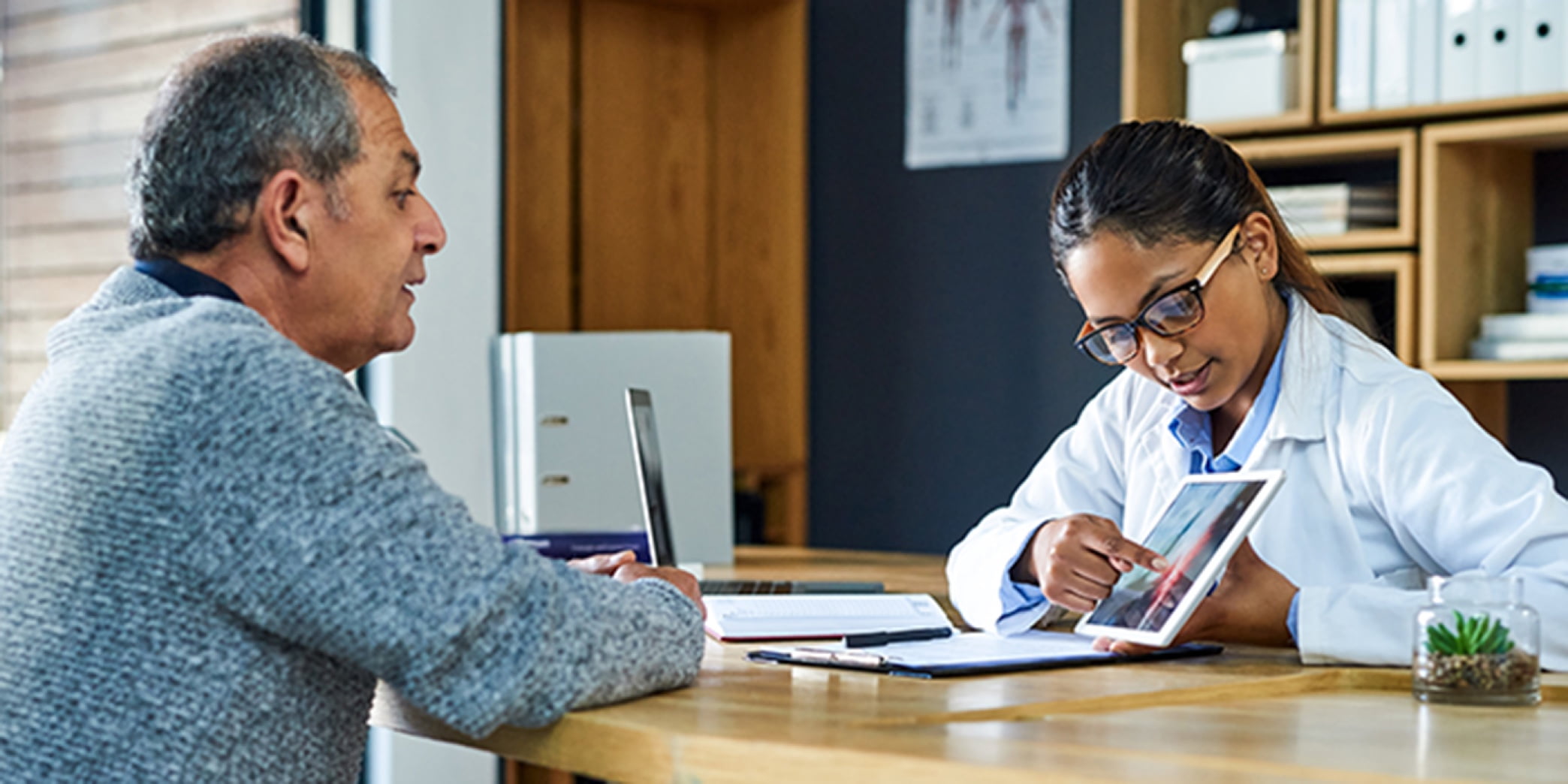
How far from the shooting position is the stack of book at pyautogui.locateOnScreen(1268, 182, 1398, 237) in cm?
312

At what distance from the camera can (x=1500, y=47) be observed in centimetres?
294

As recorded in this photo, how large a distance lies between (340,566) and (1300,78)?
2.49 metres

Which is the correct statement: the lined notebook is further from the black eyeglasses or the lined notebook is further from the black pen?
the black eyeglasses

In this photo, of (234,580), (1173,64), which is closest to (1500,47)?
(1173,64)

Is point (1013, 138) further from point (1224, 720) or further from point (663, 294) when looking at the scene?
point (1224, 720)

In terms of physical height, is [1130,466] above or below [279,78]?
below

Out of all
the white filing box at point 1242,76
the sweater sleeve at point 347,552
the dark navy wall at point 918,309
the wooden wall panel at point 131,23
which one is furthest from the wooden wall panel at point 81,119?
the sweater sleeve at point 347,552

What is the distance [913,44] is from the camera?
4.13m

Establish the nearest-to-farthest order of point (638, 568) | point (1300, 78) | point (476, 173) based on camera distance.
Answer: point (638, 568), point (1300, 78), point (476, 173)

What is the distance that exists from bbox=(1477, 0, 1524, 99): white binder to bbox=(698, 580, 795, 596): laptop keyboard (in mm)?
1601

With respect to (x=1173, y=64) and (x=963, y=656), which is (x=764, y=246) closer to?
(x=1173, y=64)

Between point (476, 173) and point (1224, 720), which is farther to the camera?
point (476, 173)

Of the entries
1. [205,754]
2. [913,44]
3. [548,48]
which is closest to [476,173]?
[548,48]

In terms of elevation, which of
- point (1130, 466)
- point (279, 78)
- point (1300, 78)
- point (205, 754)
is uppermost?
point (1300, 78)
